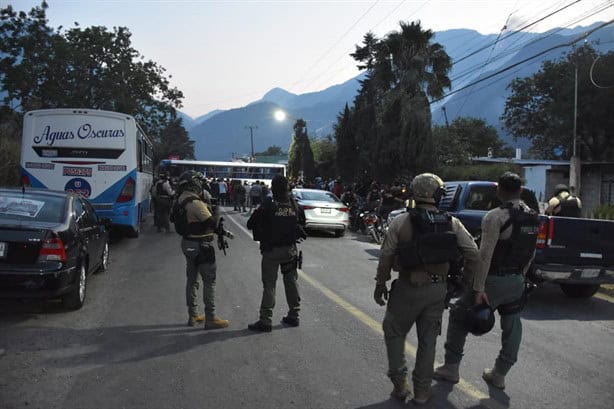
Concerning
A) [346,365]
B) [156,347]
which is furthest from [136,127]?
[346,365]

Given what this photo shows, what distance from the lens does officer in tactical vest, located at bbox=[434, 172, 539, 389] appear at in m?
4.39

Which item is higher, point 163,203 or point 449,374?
point 163,203

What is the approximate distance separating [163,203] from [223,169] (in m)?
28.8

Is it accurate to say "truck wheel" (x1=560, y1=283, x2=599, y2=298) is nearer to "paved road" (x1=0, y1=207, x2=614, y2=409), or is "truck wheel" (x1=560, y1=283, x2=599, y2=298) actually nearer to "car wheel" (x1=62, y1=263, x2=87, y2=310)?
"paved road" (x1=0, y1=207, x2=614, y2=409)

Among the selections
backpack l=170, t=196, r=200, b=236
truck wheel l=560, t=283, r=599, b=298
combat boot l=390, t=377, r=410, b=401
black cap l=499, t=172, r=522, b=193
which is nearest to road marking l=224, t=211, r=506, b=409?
combat boot l=390, t=377, r=410, b=401

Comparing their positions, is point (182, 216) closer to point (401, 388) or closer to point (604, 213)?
point (401, 388)

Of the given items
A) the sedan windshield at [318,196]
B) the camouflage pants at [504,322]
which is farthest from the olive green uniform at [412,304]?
the sedan windshield at [318,196]

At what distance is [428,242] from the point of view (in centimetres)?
396

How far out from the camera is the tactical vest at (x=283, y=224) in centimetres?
611

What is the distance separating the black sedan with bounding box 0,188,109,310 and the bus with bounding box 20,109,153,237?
551cm

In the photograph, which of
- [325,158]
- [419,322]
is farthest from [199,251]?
[325,158]

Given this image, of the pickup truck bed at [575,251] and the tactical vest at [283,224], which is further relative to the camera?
the pickup truck bed at [575,251]

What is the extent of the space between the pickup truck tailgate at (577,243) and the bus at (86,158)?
9445 mm

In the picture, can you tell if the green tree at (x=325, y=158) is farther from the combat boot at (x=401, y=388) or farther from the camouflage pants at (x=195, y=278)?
the combat boot at (x=401, y=388)
